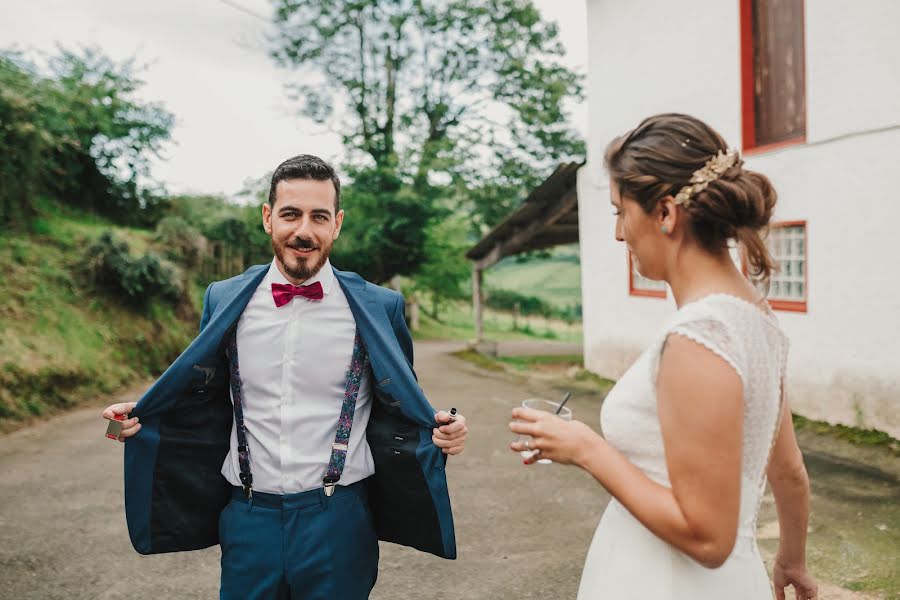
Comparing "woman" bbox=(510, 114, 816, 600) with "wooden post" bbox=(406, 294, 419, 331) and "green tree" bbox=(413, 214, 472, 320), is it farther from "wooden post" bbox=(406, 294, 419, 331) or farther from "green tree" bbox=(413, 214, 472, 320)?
"wooden post" bbox=(406, 294, 419, 331)

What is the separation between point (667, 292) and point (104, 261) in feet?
29.7

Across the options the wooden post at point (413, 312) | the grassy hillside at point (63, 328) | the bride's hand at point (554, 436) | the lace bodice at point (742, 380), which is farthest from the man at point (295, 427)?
the wooden post at point (413, 312)

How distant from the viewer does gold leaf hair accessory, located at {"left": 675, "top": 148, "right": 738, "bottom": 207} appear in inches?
57.5

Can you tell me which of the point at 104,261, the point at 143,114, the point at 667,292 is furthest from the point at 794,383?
the point at 143,114

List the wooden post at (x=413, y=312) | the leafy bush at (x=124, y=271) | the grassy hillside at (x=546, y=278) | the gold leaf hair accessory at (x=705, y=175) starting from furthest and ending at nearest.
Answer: the grassy hillside at (x=546, y=278) → the wooden post at (x=413, y=312) → the leafy bush at (x=124, y=271) → the gold leaf hair accessory at (x=705, y=175)

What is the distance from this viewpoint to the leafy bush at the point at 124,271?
459 inches

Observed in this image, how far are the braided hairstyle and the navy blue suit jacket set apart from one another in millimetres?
1270

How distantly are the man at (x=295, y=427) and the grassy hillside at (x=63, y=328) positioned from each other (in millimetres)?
7100

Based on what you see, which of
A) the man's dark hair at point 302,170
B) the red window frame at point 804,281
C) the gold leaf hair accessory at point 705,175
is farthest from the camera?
the red window frame at point 804,281

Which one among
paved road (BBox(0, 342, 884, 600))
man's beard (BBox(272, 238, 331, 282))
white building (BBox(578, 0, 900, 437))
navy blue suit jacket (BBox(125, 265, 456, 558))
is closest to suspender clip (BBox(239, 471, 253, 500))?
navy blue suit jacket (BBox(125, 265, 456, 558))

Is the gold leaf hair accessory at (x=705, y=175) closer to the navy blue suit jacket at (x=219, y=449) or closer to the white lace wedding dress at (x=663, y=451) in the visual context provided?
the white lace wedding dress at (x=663, y=451)

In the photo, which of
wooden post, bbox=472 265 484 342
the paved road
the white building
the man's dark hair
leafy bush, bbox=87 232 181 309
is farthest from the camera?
wooden post, bbox=472 265 484 342

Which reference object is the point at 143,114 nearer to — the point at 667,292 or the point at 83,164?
the point at 83,164

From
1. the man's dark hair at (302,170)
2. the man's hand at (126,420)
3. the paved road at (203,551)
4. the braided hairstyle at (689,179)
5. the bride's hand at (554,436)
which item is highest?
the man's dark hair at (302,170)
